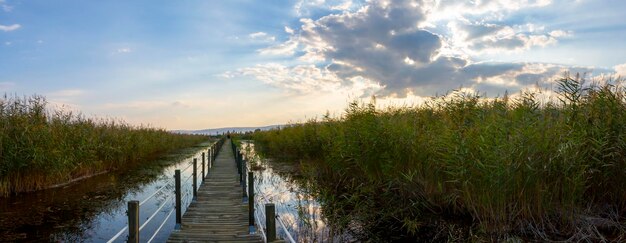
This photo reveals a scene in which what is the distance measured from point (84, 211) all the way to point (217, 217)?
4252 mm

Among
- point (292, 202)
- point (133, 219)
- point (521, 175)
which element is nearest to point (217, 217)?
point (292, 202)

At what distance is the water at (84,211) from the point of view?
8656mm

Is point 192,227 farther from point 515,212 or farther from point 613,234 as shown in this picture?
point 613,234

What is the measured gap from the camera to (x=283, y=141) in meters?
27.9

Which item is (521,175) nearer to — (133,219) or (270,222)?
(270,222)

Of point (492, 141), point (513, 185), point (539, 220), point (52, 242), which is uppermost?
point (492, 141)

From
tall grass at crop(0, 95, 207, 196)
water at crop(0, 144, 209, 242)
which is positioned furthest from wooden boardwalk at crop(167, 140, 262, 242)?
tall grass at crop(0, 95, 207, 196)

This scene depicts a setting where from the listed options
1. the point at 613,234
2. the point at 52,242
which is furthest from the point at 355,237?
the point at 52,242

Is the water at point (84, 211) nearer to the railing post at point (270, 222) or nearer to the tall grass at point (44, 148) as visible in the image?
the tall grass at point (44, 148)

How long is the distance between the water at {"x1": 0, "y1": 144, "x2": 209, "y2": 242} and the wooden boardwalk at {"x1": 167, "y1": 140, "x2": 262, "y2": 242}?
628 millimetres

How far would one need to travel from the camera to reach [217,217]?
9156 mm

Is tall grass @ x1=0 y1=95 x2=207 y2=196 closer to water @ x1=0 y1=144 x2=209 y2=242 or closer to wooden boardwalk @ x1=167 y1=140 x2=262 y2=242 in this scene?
water @ x1=0 y1=144 x2=209 y2=242

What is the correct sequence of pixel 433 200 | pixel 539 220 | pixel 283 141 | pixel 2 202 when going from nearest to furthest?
1. pixel 539 220
2. pixel 433 200
3. pixel 2 202
4. pixel 283 141

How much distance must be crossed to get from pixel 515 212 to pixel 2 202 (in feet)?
41.8
